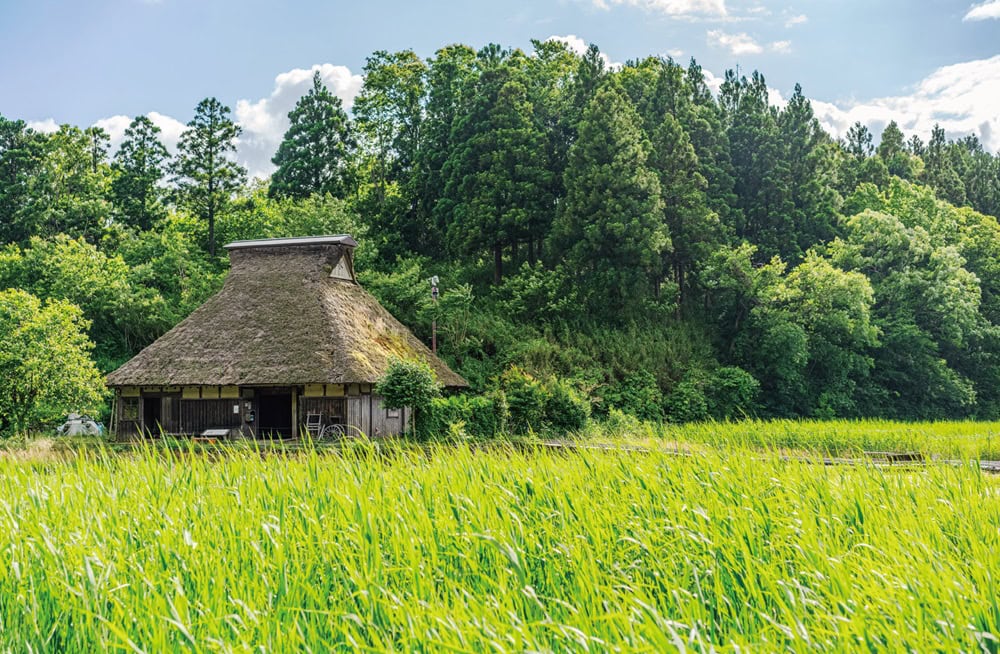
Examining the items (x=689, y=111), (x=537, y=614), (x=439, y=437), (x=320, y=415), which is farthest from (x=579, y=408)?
(x=537, y=614)

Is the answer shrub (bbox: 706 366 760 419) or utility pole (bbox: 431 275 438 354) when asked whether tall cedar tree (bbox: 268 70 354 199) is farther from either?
shrub (bbox: 706 366 760 419)

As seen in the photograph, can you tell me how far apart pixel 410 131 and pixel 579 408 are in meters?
17.9

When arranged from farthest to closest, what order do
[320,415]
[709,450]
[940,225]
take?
[940,225]
[320,415]
[709,450]

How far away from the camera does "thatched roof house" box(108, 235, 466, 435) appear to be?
1922 cm

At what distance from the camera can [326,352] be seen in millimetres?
19328

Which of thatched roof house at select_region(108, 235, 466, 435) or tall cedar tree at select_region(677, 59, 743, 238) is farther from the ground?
tall cedar tree at select_region(677, 59, 743, 238)

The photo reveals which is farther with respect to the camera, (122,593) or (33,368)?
(33,368)

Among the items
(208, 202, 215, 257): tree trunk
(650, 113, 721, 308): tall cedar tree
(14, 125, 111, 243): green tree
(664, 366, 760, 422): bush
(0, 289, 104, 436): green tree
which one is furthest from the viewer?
(208, 202, 215, 257): tree trunk

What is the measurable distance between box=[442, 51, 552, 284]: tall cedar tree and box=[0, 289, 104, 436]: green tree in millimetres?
12459

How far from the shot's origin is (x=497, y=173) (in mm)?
27094

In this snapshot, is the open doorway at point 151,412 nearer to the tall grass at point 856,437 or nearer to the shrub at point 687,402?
the tall grass at point 856,437

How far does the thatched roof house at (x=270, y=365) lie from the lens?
19219 mm

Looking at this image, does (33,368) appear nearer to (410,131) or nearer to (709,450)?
(709,450)

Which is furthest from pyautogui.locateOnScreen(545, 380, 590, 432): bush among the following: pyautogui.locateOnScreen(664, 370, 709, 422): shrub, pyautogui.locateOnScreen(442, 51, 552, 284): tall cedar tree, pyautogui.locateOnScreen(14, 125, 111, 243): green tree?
pyautogui.locateOnScreen(14, 125, 111, 243): green tree
